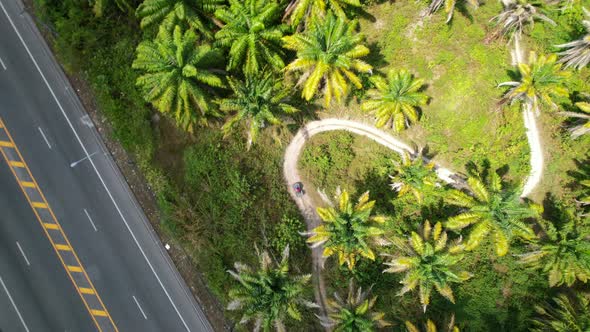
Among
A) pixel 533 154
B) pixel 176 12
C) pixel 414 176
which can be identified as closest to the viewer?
pixel 176 12

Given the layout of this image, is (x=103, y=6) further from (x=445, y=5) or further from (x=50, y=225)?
(x=445, y=5)

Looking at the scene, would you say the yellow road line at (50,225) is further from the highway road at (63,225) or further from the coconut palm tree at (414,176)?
the coconut palm tree at (414,176)

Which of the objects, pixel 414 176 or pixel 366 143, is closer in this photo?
pixel 414 176

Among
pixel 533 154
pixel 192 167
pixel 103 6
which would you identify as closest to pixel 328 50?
pixel 192 167

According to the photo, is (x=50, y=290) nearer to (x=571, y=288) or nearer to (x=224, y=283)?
(x=224, y=283)

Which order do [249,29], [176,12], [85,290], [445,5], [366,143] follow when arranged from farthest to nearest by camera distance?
[366,143], [85,290], [445,5], [176,12], [249,29]

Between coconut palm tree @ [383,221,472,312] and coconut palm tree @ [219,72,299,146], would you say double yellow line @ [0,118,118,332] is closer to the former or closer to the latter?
coconut palm tree @ [219,72,299,146]

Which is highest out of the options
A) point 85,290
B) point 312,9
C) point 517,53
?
point 312,9
